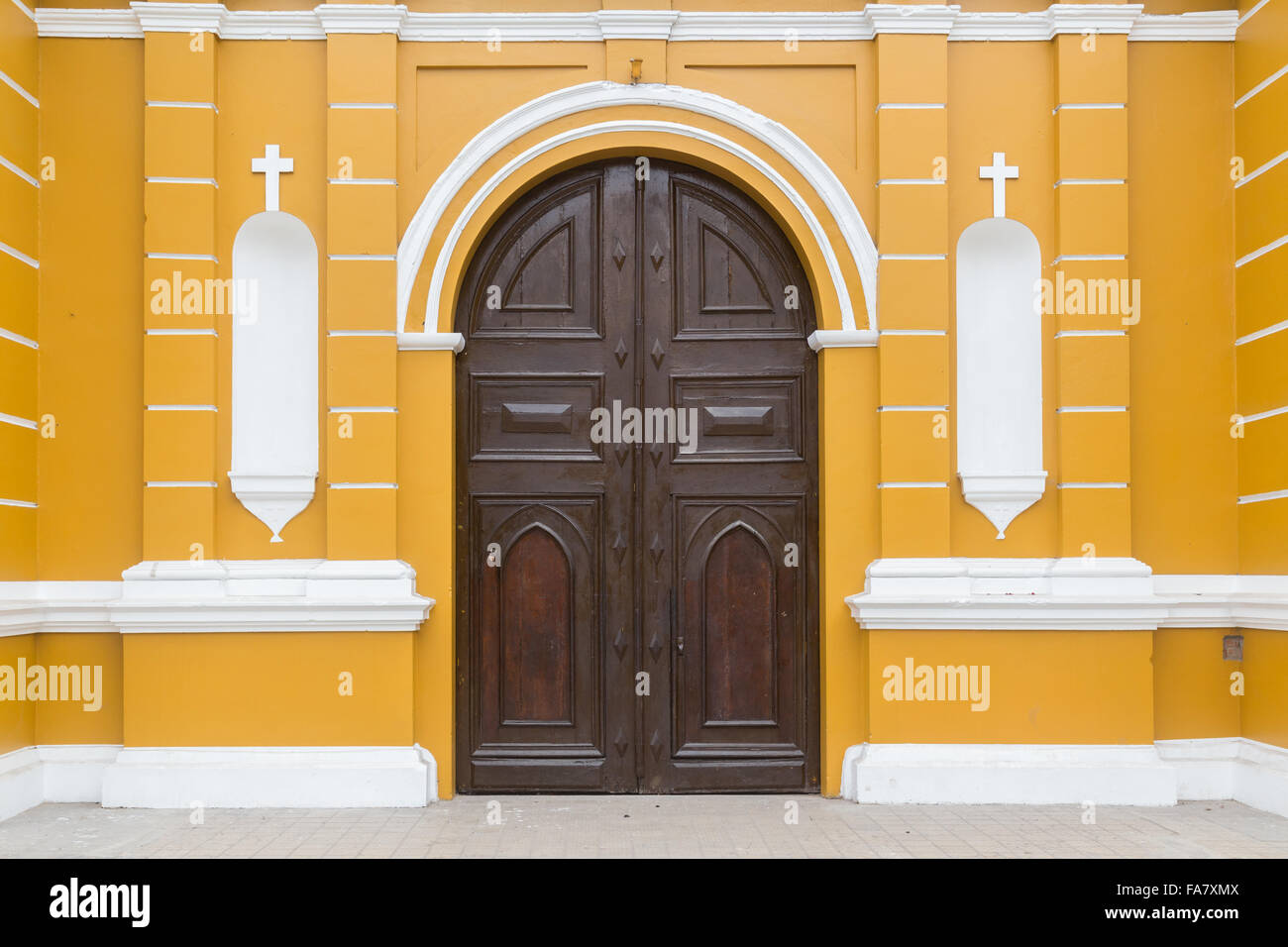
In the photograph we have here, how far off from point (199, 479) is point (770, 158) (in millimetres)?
4328

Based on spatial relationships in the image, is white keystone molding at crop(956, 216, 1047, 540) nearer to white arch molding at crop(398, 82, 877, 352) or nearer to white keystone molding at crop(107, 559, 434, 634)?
white arch molding at crop(398, 82, 877, 352)

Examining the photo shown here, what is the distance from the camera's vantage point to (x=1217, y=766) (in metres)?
8.20

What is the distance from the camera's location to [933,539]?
316 inches

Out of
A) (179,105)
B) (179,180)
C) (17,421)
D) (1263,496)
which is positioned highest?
(179,105)

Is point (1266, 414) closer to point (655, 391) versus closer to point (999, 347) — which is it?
point (999, 347)

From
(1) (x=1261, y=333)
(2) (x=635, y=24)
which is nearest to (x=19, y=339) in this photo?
(2) (x=635, y=24)

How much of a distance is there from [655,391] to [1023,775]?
3435mm

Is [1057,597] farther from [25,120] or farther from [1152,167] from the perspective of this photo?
[25,120]

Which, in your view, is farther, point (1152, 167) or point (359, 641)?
point (1152, 167)

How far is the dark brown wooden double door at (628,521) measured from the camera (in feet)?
26.9

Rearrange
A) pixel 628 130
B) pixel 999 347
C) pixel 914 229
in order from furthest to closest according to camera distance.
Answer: pixel 999 347
pixel 628 130
pixel 914 229

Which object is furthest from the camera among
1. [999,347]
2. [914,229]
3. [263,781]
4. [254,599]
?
[999,347]

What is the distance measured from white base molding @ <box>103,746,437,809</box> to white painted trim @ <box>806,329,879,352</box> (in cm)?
379

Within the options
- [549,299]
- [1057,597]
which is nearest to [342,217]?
[549,299]
